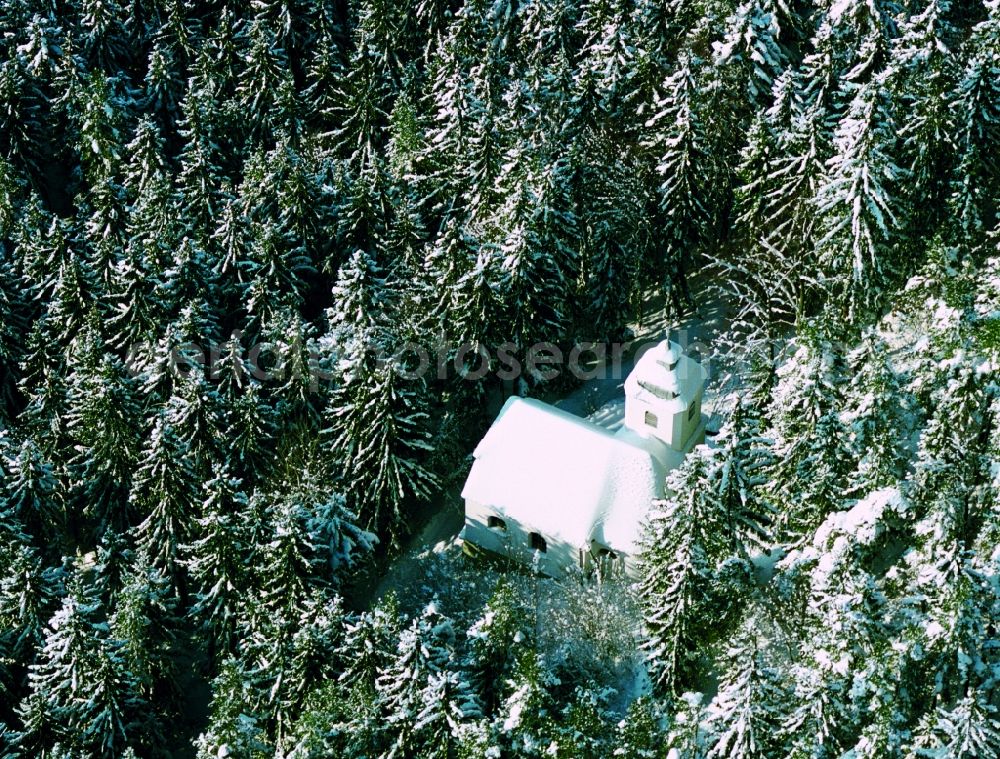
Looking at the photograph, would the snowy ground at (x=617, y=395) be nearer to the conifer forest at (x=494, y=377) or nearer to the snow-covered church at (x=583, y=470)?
the conifer forest at (x=494, y=377)

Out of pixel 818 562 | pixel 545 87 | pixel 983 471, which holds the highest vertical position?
pixel 545 87

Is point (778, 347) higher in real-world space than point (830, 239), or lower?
lower

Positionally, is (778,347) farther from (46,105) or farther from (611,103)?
(46,105)

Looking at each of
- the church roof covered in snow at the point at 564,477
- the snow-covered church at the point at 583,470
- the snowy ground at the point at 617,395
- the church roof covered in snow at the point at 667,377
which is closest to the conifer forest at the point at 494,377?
the snowy ground at the point at 617,395

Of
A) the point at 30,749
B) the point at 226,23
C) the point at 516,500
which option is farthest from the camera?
the point at 226,23

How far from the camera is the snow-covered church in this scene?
45.4 metres

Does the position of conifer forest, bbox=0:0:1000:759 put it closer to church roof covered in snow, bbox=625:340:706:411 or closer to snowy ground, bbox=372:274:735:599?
snowy ground, bbox=372:274:735:599

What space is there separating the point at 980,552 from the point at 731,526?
7152mm

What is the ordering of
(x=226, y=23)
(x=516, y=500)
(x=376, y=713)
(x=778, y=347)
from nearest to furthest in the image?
(x=376, y=713)
(x=516, y=500)
(x=778, y=347)
(x=226, y=23)

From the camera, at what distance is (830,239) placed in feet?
158

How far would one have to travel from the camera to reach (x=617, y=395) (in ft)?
180

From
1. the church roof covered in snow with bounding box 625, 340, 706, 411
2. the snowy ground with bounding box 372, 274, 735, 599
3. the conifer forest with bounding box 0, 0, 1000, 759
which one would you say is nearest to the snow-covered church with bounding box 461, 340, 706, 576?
the church roof covered in snow with bounding box 625, 340, 706, 411

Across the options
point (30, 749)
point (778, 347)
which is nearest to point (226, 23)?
point (778, 347)

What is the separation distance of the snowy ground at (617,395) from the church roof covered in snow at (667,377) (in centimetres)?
314
